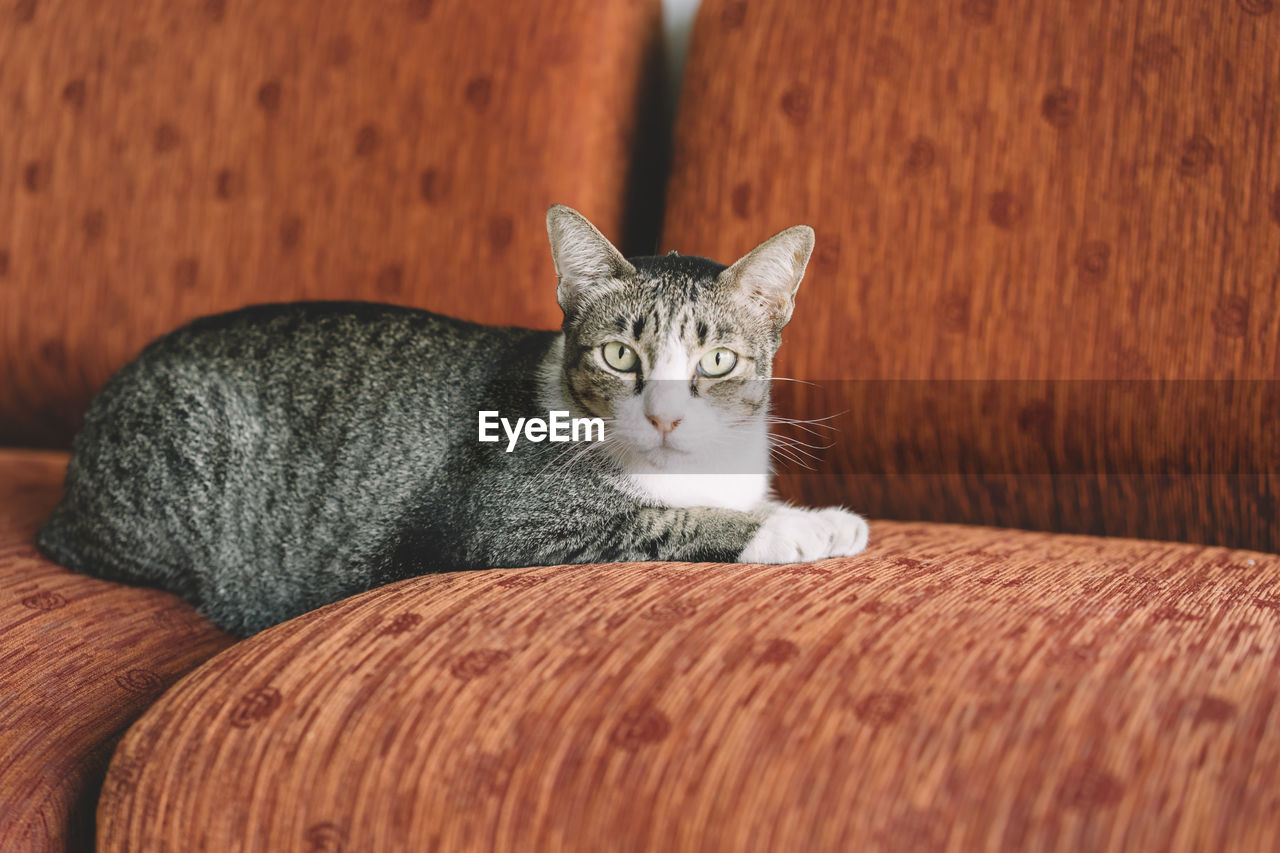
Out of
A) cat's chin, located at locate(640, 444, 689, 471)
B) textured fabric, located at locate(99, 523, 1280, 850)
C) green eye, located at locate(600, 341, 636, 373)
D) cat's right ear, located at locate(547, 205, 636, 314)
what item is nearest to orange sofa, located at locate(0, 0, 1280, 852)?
textured fabric, located at locate(99, 523, 1280, 850)

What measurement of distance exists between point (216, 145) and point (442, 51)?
50 cm

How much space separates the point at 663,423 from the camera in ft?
3.46

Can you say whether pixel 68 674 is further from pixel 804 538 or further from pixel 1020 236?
pixel 1020 236

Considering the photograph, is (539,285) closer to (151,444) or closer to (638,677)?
(151,444)

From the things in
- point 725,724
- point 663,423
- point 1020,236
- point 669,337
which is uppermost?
point 1020,236

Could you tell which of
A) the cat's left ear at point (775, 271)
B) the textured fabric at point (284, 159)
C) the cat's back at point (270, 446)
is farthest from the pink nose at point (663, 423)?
the textured fabric at point (284, 159)

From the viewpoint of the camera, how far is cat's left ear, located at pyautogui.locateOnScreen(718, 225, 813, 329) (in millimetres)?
1095

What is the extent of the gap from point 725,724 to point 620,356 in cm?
51

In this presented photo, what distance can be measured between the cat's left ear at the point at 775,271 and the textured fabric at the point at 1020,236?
1.22 ft

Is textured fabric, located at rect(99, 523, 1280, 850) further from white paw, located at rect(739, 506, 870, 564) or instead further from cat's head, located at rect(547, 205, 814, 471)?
cat's head, located at rect(547, 205, 814, 471)

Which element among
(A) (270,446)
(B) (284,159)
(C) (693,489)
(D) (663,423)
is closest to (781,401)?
(C) (693,489)

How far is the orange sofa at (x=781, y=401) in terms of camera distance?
0.70 meters

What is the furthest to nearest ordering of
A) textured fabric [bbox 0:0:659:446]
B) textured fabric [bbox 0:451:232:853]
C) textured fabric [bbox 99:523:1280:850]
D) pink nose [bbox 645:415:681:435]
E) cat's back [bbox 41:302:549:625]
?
textured fabric [bbox 0:0:659:446] < cat's back [bbox 41:302:549:625] < pink nose [bbox 645:415:681:435] < textured fabric [bbox 0:451:232:853] < textured fabric [bbox 99:523:1280:850]

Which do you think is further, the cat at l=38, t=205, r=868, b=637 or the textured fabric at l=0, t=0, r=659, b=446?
the textured fabric at l=0, t=0, r=659, b=446
